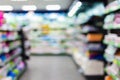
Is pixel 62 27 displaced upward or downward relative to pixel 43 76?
upward

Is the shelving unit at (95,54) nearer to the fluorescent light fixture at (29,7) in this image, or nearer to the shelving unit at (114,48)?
the shelving unit at (114,48)

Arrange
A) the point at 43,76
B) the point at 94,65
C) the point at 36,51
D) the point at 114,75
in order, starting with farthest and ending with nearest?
the point at 36,51, the point at 43,76, the point at 94,65, the point at 114,75

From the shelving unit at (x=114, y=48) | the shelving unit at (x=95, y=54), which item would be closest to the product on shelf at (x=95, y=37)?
the shelving unit at (x=95, y=54)

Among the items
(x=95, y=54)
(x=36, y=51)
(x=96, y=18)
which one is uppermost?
(x=96, y=18)

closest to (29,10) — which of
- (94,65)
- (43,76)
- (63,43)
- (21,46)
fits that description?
(63,43)

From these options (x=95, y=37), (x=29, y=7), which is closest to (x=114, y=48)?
(x=95, y=37)

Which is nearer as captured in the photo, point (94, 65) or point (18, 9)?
point (94, 65)

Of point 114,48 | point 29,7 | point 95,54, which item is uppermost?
point 29,7

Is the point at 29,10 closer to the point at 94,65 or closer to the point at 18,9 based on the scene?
the point at 18,9

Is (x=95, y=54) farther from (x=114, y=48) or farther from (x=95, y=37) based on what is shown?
(x=114, y=48)

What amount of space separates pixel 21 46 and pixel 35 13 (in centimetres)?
631

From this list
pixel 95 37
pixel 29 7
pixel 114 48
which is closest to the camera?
pixel 114 48

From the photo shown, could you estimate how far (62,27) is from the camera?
47.6 feet

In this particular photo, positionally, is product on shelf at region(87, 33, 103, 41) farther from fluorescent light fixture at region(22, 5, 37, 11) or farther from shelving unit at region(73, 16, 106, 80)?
fluorescent light fixture at region(22, 5, 37, 11)
